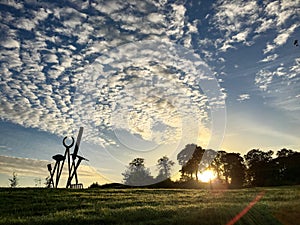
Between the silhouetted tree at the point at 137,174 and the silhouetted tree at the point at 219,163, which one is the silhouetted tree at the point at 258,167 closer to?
the silhouetted tree at the point at 219,163

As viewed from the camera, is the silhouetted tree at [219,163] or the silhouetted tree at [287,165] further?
the silhouetted tree at [219,163]

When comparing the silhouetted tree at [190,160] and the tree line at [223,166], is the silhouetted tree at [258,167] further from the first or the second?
the silhouetted tree at [190,160]

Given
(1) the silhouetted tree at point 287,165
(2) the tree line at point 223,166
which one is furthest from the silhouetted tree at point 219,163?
(1) the silhouetted tree at point 287,165

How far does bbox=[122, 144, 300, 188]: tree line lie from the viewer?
109 metres

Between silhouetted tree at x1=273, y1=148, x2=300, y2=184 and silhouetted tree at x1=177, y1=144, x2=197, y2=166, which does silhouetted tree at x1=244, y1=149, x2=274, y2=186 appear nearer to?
silhouetted tree at x1=273, y1=148, x2=300, y2=184

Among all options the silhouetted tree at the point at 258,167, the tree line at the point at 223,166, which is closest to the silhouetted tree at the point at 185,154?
the tree line at the point at 223,166

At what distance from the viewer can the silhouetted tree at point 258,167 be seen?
10575 centimetres

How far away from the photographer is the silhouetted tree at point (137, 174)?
111363 millimetres

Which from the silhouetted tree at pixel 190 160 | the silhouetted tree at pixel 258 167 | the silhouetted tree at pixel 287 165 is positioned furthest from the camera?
the silhouetted tree at pixel 190 160

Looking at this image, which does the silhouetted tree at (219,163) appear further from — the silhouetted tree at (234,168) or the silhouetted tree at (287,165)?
the silhouetted tree at (287,165)

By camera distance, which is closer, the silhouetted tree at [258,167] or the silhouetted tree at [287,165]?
the silhouetted tree at [287,165]

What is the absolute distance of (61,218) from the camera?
1619 cm

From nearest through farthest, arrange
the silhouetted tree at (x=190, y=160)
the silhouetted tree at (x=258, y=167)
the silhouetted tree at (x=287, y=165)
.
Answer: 1. the silhouetted tree at (x=287, y=165)
2. the silhouetted tree at (x=258, y=167)
3. the silhouetted tree at (x=190, y=160)

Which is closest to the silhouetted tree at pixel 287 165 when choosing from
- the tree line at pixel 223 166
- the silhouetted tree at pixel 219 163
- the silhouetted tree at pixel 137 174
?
the tree line at pixel 223 166
